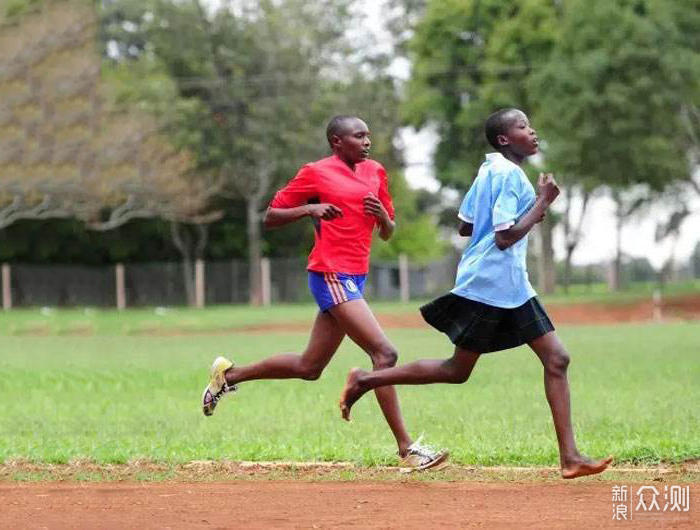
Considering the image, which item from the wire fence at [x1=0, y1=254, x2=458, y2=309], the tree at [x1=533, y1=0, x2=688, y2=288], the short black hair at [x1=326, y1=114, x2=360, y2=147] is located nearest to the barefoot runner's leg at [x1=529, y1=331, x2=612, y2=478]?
the short black hair at [x1=326, y1=114, x2=360, y2=147]

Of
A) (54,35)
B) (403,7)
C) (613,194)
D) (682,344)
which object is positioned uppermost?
(403,7)

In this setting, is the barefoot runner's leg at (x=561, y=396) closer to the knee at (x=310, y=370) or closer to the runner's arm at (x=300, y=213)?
the runner's arm at (x=300, y=213)

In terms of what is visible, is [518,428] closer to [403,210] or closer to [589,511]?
[589,511]

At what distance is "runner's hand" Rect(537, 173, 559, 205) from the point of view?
792 centimetres

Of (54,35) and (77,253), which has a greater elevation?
(54,35)

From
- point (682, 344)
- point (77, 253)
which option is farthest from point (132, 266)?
point (682, 344)

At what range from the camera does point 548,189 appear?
795cm

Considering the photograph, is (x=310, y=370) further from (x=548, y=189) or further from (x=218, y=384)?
(x=548, y=189)

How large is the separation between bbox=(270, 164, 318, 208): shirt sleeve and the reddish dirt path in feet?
5.47

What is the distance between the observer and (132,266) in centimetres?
5959

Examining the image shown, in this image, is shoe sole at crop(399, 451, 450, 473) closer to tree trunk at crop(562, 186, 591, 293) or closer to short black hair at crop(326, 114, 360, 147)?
short black hair at crop(326, 114, 360, 147)

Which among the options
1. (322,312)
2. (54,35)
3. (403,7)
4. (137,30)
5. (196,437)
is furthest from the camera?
(403,7)

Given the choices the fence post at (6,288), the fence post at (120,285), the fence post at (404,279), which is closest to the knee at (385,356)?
the fence post at (6,288)

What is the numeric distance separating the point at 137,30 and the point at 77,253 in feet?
33.0
